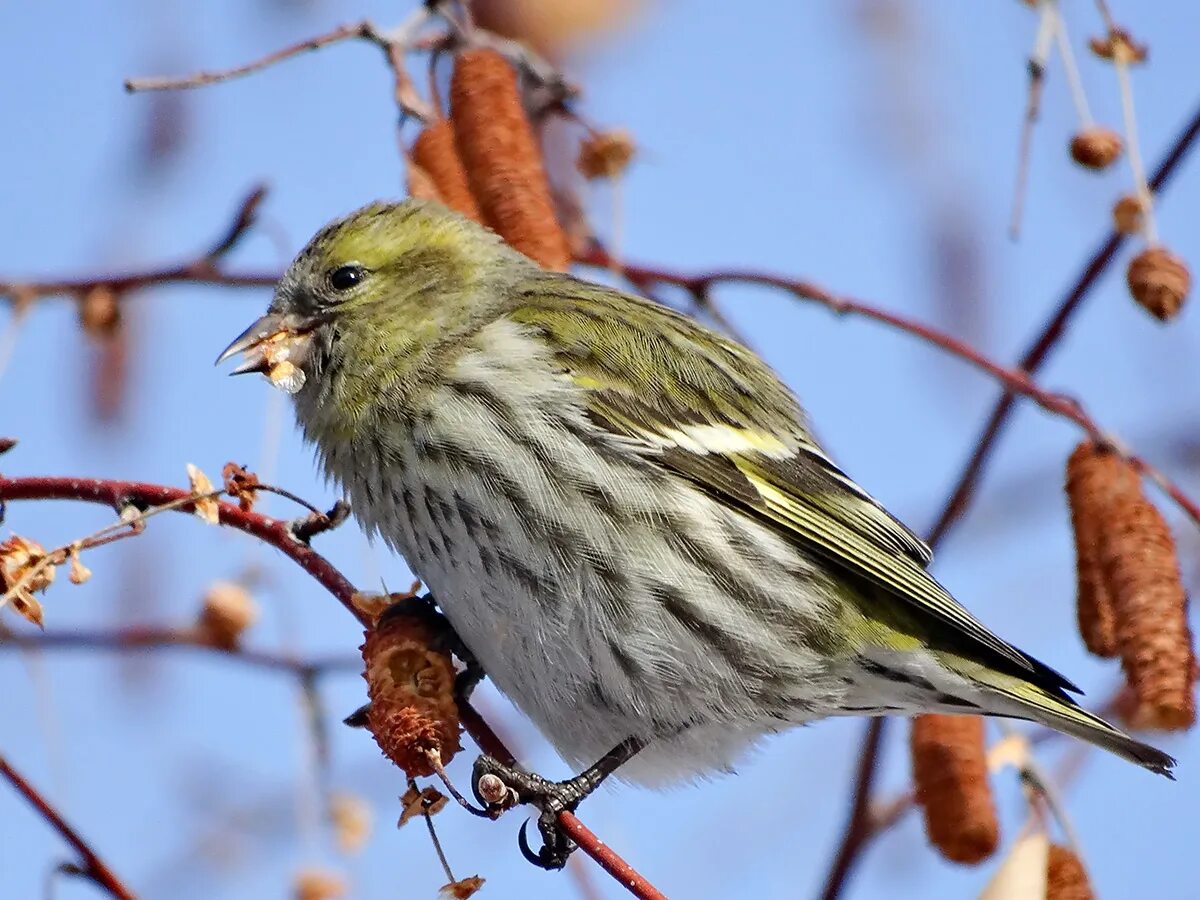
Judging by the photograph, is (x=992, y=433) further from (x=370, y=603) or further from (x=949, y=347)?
(x=370, y=603)

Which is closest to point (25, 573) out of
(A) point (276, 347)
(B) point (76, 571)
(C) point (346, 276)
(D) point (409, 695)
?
(B) point (76, 571)

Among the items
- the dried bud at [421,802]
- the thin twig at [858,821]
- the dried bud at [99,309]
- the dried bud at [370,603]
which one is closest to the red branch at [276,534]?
the dried bud at [370,603]

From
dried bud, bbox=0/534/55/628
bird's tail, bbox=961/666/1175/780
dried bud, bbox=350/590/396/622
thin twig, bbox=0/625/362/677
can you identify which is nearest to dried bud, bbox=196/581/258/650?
thin twig, bbox=0/625/362/677

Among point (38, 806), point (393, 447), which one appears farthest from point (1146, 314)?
point (38, 806)

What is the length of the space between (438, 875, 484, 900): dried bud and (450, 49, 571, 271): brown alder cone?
134 centimetres

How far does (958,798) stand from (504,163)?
1.52 m

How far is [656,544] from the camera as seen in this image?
128 inches

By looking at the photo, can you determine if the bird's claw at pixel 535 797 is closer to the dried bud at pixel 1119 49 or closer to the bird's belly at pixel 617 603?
the bird's belly at pixel 617 603

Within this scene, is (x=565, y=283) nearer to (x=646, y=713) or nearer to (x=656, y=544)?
(x=656, y=544)

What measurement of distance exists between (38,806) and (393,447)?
126 centimetres

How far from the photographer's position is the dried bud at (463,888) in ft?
6.68

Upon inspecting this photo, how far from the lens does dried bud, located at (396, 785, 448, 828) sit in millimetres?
2113

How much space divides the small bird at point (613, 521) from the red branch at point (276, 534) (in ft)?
2.32

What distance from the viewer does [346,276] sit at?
365 centimetres
